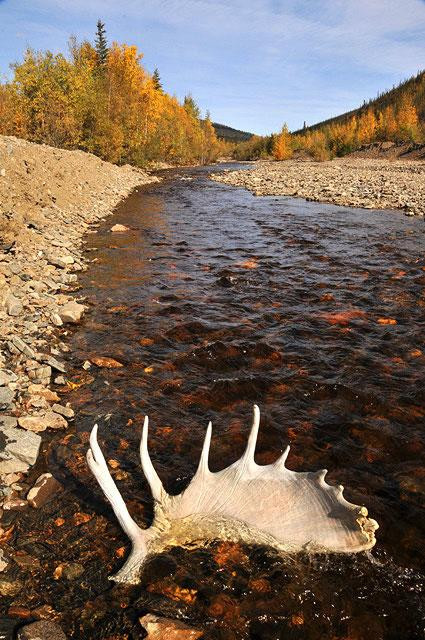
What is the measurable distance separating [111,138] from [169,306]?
34254 mm

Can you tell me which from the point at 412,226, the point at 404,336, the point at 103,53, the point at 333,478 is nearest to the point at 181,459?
the point at 333,478

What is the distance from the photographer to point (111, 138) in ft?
121

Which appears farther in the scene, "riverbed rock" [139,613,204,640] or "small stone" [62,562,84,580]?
"small stone" [62,562,84,580]

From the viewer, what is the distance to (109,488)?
110 inches

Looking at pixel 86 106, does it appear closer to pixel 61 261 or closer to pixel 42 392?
pixel 61 261

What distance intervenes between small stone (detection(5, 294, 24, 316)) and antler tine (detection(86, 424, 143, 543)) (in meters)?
4.38

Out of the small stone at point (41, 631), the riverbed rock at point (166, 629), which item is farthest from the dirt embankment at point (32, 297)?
the riverbed rock at point (166, 629)

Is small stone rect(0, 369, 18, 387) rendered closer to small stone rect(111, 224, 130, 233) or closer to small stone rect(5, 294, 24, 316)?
small stone rect(5, 294, 24, 316)

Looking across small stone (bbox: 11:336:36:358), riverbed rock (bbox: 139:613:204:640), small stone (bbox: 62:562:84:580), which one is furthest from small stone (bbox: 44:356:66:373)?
riverbed rock (bbox: 139:613:204:640)

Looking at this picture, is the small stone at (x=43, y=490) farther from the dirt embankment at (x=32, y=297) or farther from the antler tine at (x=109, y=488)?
the antler tine at (x=109, y=488)

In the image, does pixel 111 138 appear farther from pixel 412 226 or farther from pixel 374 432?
pixel 374 432

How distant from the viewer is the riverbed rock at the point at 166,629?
2.44 metres

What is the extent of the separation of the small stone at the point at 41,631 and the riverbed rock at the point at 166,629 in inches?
19.0

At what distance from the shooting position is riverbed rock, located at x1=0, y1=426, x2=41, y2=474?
12.0 ft
